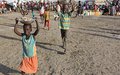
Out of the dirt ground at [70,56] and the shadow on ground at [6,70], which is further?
the dirt ground at [70,56]

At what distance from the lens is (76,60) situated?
34.3ft

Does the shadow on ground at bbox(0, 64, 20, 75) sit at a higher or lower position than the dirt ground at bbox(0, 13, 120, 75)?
higher

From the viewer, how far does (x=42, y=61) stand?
405 inches

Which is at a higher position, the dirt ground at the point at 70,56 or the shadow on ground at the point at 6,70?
the shadow on ground at the point at 6,70

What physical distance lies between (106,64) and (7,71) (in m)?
3.18

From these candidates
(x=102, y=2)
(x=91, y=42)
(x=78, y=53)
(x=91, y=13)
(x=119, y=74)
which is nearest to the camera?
(x=119, y=74)

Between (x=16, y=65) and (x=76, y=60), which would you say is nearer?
(x=16, y=65)

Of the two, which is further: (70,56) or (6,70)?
(70,56)

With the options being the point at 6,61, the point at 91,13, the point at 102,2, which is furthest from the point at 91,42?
the point at 102,2

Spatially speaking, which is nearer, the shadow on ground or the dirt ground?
the shadow on ground

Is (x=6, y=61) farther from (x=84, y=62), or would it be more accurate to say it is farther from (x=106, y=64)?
(x=106, y=64)

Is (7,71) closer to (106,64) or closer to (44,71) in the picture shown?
(44,71)

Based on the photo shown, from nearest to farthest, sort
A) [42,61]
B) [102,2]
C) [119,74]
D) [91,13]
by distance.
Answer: [119,74] < [42,61] < [91,13] < [102,2]

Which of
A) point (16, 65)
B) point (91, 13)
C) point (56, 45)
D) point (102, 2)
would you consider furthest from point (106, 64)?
point (102, 2)
